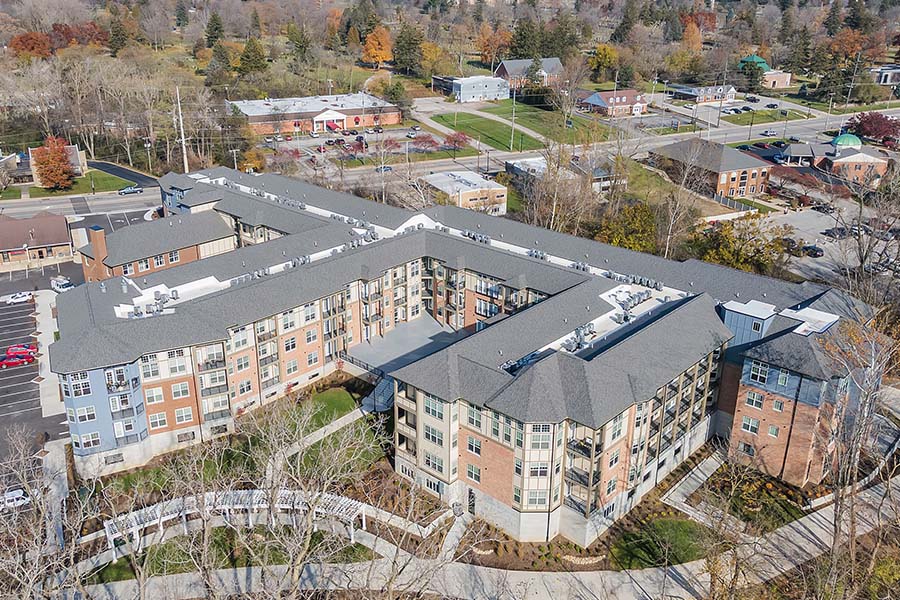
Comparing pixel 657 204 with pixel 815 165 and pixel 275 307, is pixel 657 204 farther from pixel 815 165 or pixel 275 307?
pixel 275 307

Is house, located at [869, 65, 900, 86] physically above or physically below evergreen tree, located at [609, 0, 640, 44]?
below

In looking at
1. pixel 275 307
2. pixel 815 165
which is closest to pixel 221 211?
pixel 275 307

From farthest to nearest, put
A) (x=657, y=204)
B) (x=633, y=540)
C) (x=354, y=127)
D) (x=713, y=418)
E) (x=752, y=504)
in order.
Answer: (x=354, y=127) < (x=657, y=204) < (x=713, y=418) < (x=752, y=504) < (x=633, y=540)

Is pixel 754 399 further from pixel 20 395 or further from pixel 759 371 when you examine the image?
pixel 20 395

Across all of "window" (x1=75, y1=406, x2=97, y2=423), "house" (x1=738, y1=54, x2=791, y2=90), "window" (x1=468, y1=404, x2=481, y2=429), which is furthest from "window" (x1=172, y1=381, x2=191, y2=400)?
"house" (x1=738, y1=54, x2=791, y2=90)

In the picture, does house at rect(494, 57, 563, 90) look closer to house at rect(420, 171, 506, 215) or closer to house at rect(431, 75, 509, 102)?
house at rect(431, 75, 509, 102)

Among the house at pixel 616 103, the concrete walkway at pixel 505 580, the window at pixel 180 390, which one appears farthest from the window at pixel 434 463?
the house at pixel 616 103
